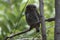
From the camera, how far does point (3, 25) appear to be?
245cm

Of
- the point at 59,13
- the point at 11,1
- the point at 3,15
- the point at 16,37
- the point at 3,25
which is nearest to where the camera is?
the point at 59,13

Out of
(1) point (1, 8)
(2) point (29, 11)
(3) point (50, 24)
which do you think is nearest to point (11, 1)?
(1) point (1, 8)

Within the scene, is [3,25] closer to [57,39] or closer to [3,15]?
[3,15]

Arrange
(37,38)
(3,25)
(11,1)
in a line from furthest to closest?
(11,1), (3,25), (37,38)

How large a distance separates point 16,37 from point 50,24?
0.63 ft

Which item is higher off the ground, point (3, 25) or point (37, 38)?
point (37, 38)

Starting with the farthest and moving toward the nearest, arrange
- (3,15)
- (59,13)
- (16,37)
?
(3,15)
(16,37)
(59,13)

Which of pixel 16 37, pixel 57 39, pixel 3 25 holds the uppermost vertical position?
pixel 57 39

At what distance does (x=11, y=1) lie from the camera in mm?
3387

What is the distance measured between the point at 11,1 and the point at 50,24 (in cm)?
230

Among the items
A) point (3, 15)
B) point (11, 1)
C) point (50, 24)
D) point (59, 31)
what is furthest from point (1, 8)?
point (59, 31)

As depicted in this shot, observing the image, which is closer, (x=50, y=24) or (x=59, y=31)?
(x=59, y=31)

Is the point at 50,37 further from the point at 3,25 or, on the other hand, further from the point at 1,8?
the point at 1,8

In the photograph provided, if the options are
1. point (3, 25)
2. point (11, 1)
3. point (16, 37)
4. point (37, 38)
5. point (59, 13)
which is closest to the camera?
point (59, 13)
